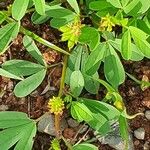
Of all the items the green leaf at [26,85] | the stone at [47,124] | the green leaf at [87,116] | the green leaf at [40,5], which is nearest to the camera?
the green leaf at [40,5]

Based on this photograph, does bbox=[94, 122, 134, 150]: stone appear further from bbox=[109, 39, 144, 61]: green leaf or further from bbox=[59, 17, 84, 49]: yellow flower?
bbox=[59, 17, 84, 49]: yellow flower

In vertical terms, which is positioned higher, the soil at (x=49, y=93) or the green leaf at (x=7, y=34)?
the green leaf at (x=7, y=34)

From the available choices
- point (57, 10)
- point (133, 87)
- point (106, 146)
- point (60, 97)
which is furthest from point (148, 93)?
point (57, 10)

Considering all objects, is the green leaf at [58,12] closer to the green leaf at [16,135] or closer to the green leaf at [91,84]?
the green leaf at [91,84]

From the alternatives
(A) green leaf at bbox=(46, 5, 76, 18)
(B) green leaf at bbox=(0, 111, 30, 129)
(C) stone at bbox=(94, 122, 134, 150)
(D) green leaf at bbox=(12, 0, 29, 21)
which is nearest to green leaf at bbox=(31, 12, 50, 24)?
(A) green leaf at bbox=(46, 5, 76, 18)

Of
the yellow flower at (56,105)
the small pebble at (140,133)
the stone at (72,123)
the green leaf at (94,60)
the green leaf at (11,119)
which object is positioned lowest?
the small pebble at (140,133)

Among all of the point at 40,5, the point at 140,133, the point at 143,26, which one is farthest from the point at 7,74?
the point at 140,133

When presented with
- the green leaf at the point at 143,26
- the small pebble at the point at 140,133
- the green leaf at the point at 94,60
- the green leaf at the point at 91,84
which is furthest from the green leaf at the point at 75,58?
the small pebble at the point at 140,133
